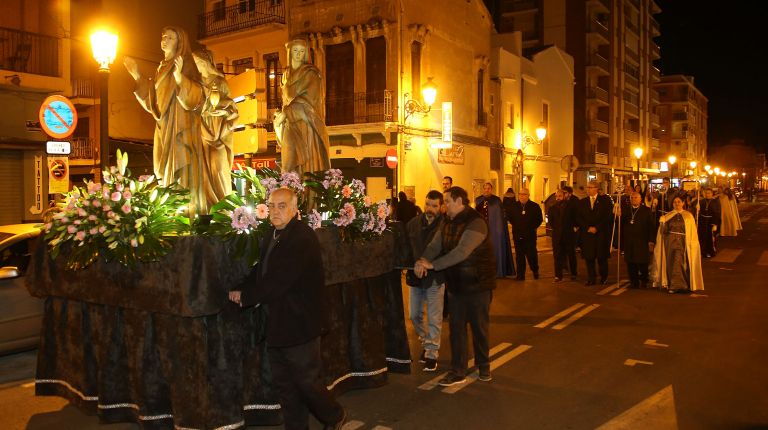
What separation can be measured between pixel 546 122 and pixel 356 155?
49.7ft

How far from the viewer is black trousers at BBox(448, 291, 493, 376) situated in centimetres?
639

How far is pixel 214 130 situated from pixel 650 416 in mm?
5202

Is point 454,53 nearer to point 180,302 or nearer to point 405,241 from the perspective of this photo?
point 405,241

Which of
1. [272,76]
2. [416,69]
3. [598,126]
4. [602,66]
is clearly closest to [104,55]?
[416,69]

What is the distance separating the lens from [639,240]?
12336mm

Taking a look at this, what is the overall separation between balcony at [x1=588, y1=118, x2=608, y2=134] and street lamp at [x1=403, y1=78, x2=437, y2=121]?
2495 centimetres

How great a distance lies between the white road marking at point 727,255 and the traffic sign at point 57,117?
16072 millimetres

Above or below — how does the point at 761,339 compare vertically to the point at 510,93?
below

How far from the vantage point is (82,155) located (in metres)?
28.3

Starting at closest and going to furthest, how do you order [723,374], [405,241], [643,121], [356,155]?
[723,374] → [405,241] → [356,155] → [643,121]

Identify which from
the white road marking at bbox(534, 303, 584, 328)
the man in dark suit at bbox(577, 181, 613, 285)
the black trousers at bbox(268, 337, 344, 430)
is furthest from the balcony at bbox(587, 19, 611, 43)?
the black trousers at bbox(268, 337, 344, 430)

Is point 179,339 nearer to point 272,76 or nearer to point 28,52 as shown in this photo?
point 28,52

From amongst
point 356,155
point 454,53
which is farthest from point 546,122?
point 356,155

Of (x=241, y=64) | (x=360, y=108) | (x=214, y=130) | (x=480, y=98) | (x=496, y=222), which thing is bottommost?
(x=496, y=222)
